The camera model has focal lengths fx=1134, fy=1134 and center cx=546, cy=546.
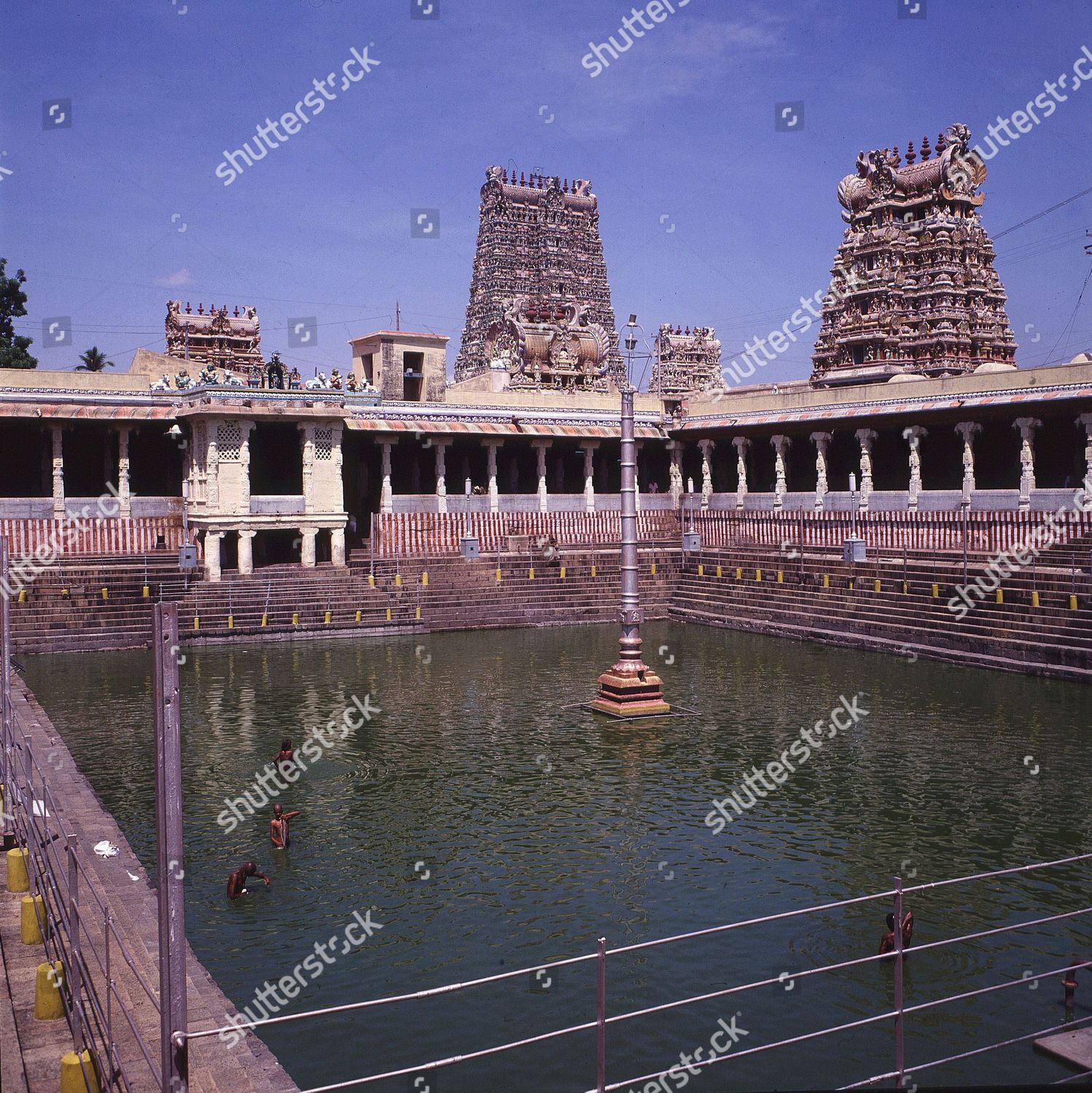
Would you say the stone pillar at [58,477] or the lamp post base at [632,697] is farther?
the stone pillar at [58,477]

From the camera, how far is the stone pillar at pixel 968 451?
3431cm

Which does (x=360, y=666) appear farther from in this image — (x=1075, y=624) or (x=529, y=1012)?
(x=529, y=1012)

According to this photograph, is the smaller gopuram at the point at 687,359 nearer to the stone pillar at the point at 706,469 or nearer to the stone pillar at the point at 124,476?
the stone pillar at the point at 706,469

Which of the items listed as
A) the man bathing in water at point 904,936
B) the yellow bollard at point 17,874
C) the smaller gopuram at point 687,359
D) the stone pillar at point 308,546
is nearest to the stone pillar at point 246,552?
the stone pillar at point 308,546

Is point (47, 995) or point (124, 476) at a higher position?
point (124, 476)

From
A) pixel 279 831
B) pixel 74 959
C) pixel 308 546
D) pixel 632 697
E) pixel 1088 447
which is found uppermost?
pixel 1088 447

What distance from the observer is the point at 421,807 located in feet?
50.6

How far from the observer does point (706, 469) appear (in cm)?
4416

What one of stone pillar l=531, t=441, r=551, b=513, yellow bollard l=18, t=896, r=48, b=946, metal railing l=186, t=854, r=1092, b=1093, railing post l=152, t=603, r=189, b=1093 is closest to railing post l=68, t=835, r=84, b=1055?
metal railing l=186, t=854, r=1092, b=1093

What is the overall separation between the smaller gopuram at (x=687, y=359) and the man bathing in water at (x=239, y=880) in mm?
67364

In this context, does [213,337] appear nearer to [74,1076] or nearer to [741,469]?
[741,469]

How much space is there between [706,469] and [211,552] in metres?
19.3

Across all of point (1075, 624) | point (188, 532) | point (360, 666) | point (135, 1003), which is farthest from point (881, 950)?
point (188, 532)

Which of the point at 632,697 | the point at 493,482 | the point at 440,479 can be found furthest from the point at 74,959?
the point at 493,482
